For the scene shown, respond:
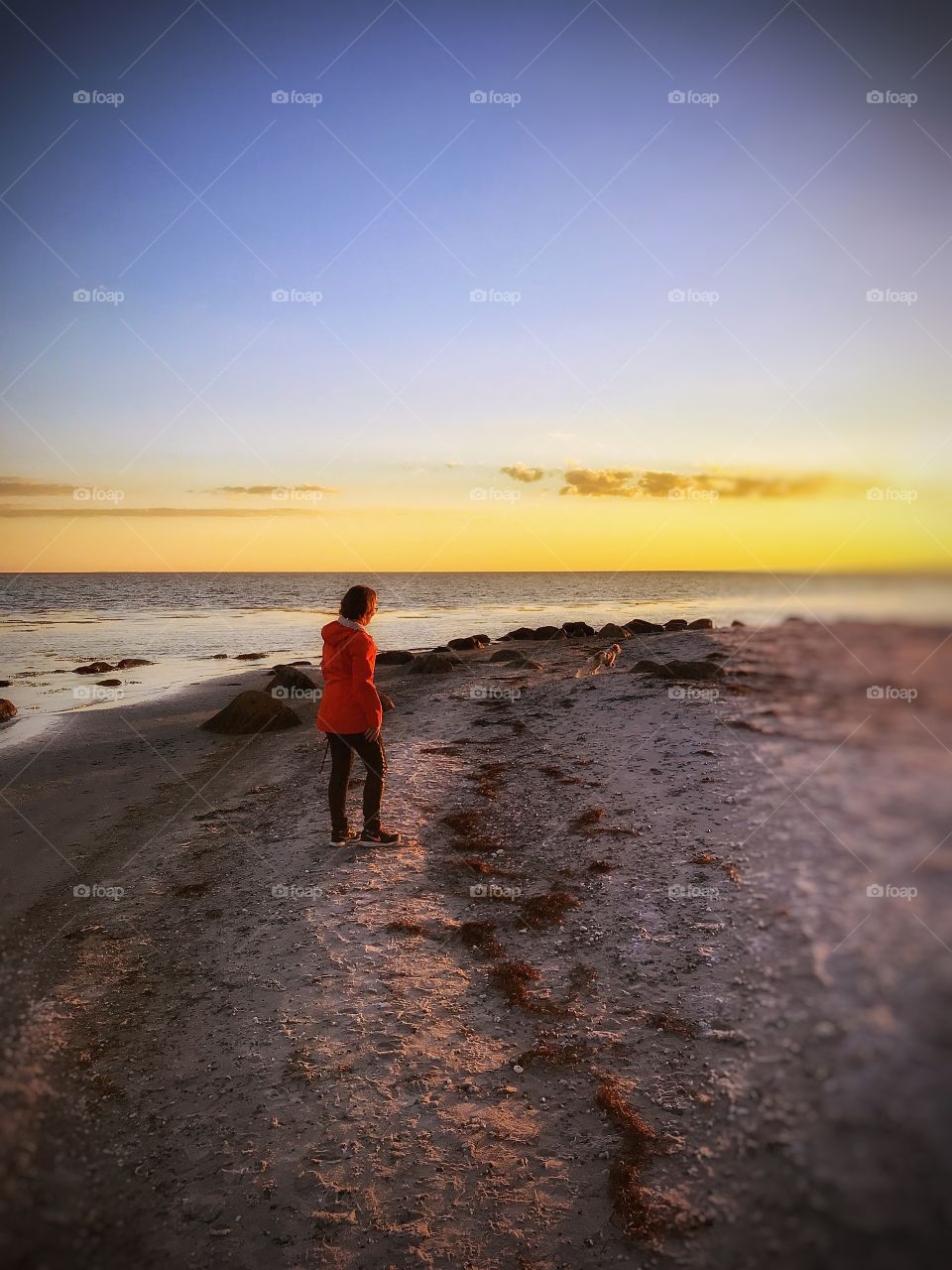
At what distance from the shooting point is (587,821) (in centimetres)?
803

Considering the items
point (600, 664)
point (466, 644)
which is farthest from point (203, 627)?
point (600, 664)

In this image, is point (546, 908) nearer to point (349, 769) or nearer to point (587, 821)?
point (587, 821)

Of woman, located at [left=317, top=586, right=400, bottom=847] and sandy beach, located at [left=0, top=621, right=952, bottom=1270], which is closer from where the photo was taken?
sandy beach, located at [left=0, top=621, right=952, bottom=1270]

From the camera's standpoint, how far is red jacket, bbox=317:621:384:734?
A: 728 centimetres

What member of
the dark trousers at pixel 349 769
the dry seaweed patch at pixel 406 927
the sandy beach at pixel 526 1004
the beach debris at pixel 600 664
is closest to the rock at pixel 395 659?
the beach debris at pixel 600 664

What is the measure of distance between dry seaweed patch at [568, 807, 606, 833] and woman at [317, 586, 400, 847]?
196cm

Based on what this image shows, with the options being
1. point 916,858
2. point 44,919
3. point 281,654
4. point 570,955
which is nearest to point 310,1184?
point 570,955

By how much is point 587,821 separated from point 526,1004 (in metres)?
3.23

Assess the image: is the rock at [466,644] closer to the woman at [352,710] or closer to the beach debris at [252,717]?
the beach debris at [252,717]

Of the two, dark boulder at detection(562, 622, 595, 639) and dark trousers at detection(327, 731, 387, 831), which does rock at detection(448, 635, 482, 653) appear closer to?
dark boulder at detection(562, 622, 595, 639)

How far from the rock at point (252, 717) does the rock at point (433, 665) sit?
6.68 metres

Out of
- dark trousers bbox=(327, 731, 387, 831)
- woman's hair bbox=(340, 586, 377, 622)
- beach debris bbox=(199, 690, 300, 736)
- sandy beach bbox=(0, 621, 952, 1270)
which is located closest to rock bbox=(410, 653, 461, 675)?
beach debris bbox=(199, 690, 300, 736)

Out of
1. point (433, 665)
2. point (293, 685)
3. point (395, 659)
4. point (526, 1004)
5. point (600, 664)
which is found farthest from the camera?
point (395, 659)

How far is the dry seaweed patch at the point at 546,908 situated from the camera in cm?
607
